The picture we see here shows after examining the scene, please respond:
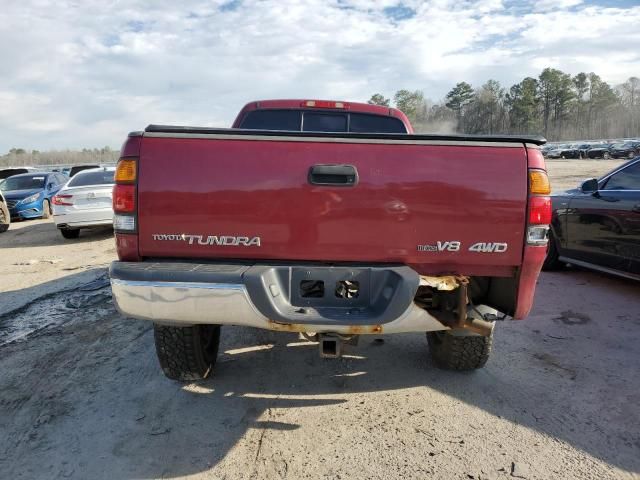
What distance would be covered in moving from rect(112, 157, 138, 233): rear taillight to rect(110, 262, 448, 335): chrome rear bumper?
0.26 meters

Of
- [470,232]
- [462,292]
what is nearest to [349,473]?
[462,292]

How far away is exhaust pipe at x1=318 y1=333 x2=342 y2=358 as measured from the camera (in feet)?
8.45

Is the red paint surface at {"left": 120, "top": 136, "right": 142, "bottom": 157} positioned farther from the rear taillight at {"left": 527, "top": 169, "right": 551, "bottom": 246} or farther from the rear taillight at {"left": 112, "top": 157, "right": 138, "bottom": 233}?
the rear taillight at {"left": 527, "top": 169, "right": 551, "bottom": 246}

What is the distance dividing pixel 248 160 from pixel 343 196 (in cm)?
53

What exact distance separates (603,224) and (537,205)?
358cm

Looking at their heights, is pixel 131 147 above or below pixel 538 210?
above

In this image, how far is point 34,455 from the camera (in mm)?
2508

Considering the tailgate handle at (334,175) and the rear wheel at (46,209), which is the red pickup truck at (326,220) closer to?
the tailgate handle at (334,175)

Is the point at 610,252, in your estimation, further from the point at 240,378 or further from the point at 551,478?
the point at 240,378

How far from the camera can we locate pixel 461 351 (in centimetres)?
327

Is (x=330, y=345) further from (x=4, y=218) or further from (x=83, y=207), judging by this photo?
(x=4, y=218)

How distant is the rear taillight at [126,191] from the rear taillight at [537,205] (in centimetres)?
207

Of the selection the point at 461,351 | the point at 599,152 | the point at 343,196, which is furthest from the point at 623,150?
the point at 343,196

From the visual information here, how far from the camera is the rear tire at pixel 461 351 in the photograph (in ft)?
10.6
